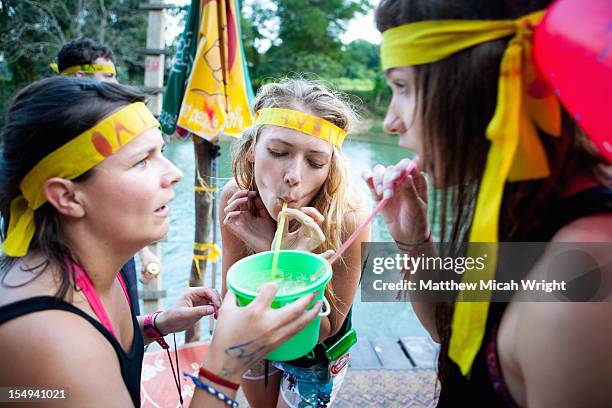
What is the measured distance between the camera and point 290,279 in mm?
1491

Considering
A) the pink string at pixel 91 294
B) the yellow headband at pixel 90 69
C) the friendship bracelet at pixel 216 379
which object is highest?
the yellow headband at pixel 90 69

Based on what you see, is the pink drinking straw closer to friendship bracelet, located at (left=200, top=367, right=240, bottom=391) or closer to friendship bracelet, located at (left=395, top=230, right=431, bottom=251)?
friendship bracelet, located at (left=395, top=230, right=431, bottom=251)

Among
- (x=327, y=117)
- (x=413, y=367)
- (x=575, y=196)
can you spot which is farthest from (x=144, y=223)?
(x=413, y=367)

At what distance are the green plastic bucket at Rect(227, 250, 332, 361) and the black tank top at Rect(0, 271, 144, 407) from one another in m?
0.41

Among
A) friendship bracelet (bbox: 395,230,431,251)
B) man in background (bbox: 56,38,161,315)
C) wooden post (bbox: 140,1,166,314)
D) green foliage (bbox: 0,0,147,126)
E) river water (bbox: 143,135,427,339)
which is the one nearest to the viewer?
friendship bracelet (bbox: 395,230,431,251)

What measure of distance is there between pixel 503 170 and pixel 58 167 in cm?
127

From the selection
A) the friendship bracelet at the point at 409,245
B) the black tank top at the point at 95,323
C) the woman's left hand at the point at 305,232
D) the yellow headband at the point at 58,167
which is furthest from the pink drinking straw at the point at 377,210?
the yellow headband at the point at 58,167

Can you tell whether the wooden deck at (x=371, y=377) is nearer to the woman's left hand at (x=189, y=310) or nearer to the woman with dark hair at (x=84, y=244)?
the woman's left hand at (x=189, y=310)

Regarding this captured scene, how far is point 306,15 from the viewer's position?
79.5ft

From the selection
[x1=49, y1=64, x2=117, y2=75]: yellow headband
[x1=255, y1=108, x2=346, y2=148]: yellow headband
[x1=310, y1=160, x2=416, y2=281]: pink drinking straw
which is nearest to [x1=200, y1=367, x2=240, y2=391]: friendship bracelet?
[x1=310, y1=160, x2=416, y2=281]: pink drinking straw

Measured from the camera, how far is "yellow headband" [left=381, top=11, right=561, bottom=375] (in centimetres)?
91

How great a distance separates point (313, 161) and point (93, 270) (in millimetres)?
1096

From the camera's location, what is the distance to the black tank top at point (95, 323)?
3.59 ft

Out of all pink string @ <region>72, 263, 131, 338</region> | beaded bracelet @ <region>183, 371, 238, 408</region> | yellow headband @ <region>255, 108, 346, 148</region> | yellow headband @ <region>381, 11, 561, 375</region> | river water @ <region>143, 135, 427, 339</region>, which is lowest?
river water @ <region>143, 135, 427, 339</region>
